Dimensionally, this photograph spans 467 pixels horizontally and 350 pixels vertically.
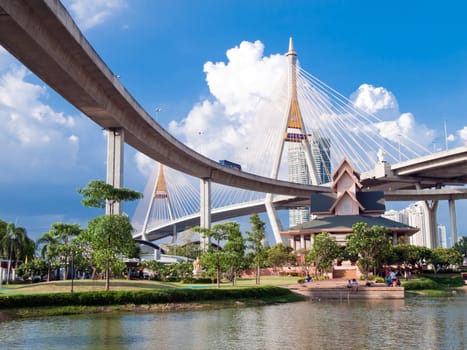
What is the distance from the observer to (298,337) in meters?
20.5

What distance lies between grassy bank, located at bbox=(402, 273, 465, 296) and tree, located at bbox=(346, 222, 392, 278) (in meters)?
4.08

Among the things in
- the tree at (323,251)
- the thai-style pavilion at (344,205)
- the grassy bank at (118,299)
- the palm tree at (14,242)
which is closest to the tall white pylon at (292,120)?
the thai-style pavilion at (344,205)

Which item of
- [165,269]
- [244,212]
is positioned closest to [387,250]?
[165,269]

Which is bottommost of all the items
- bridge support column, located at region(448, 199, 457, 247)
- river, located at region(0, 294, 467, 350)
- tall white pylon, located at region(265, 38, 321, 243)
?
river, located at region(0, 294, 467, 350)

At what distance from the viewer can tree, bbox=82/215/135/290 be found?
33.1m

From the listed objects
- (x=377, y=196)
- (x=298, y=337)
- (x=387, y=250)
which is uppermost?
(x=377, y=196)

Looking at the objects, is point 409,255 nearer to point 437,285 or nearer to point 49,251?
point 437,285

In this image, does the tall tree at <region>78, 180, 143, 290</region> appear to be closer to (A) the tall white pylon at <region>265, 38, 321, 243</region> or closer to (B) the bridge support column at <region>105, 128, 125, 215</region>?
(B) the bridge support column at <region>105, 128, 125, 215</region>

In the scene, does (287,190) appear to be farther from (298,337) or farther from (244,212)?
(298,337)

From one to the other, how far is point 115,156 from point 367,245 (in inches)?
1013

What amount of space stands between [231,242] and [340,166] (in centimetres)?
4074

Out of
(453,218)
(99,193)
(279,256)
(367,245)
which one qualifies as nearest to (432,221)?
(453,218)

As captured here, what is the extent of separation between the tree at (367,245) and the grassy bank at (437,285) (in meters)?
4.08

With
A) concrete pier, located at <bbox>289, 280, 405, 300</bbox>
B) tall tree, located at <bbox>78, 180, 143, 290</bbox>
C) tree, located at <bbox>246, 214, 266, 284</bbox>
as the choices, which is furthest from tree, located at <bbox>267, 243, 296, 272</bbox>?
tall tree, located at <bbox>78, 180, 143, 290</bbox>
